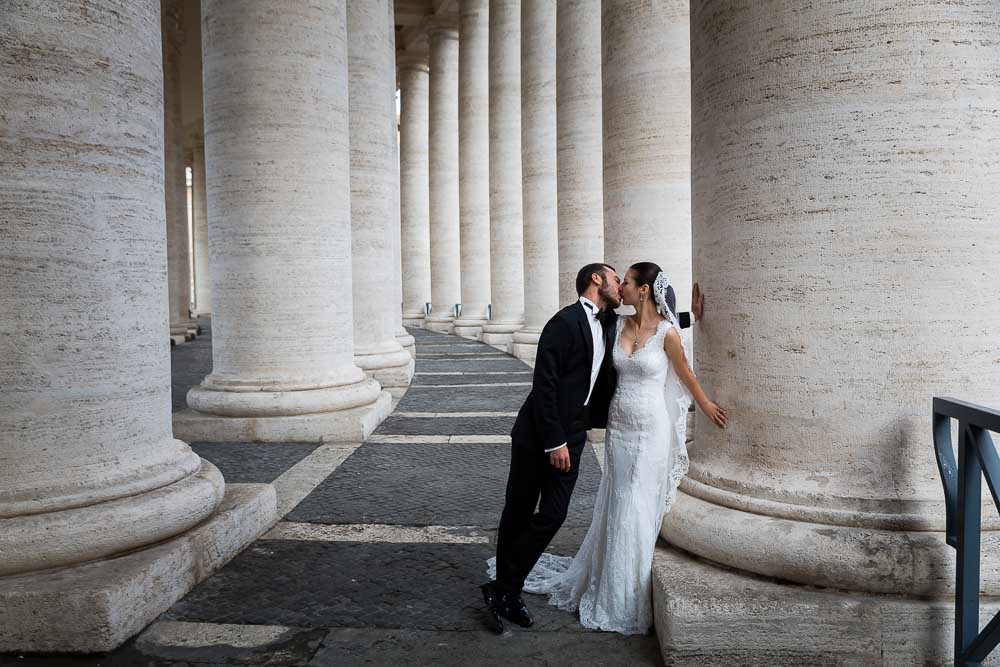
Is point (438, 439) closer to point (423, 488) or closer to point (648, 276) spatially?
point (423, 488)

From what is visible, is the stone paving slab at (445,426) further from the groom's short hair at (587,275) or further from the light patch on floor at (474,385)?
the groom's short hair at (587,275)

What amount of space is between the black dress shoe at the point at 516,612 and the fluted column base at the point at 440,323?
4274 centimetres

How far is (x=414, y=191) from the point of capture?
55.1 m

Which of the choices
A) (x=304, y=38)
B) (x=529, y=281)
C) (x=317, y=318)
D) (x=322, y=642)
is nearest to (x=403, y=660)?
(x=322, y=642)

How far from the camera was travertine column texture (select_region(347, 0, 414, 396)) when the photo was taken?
22.4 m

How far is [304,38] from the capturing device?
1548cm

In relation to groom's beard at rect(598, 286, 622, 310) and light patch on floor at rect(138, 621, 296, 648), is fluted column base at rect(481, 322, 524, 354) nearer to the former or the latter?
groom's beard at rect(598, 286, 622, 310)

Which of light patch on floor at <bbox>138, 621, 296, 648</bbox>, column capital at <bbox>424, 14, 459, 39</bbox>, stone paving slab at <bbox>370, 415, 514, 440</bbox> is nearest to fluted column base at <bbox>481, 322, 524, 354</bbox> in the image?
column capital at <bbox>424, 14, 459, 39</bbox>

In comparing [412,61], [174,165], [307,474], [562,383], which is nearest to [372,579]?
[562,383]

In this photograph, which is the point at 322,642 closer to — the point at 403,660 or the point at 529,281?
the point at 403,660

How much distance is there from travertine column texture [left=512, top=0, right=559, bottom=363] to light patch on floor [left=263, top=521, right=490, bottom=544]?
2118 centimetres

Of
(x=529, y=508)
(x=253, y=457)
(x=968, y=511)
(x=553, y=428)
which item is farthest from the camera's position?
(x=253, y=457)

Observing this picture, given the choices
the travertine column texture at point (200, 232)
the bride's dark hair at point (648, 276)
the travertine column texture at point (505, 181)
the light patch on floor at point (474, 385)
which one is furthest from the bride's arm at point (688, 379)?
the travertine column texture at point (200, 232)

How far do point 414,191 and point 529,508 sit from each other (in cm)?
4915
